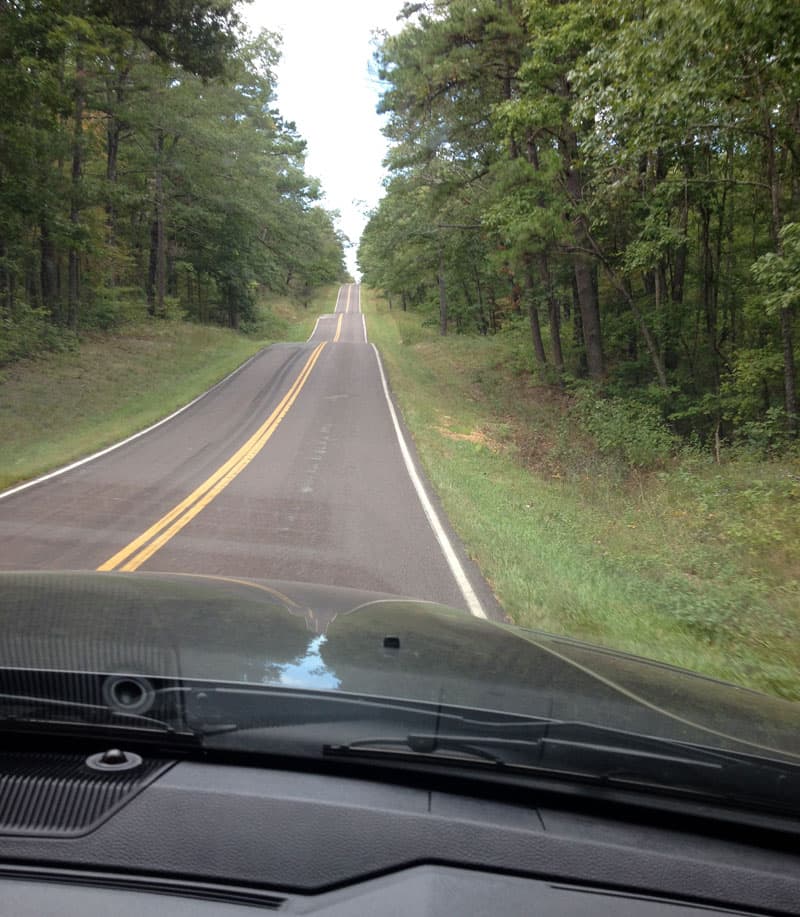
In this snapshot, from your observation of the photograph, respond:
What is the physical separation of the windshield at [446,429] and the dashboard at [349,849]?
120mm

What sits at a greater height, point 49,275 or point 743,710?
point 49,275

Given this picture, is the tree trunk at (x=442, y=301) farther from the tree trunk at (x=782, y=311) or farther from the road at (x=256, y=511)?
the tree trunk at (x=782, y=311)

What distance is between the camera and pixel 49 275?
91.3ft

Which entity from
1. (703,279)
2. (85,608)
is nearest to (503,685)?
(85,608)

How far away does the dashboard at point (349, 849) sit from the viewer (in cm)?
171

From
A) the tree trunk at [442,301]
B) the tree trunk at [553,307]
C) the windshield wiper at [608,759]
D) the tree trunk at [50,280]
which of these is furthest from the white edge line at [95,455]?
the tree trunk at [442,301]

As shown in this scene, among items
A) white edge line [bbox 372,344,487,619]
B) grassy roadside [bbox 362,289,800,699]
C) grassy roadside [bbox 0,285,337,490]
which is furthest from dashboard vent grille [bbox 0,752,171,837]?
grassy roadside [bbox 0,285,337,490]

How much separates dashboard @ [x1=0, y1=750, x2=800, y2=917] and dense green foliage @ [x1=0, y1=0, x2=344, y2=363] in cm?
1761

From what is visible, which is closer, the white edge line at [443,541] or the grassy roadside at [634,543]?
the grassy roadside at [634,543]

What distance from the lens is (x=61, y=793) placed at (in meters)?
2.00

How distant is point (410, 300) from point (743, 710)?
227 ft

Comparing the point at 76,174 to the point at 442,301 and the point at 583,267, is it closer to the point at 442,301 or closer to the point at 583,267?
the point at 583,267

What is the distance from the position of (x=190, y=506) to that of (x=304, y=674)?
325 inches

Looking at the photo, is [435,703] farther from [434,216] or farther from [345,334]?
[345,334]
